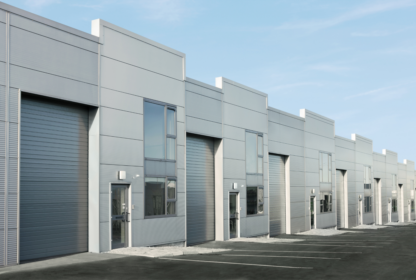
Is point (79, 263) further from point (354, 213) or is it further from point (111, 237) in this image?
point (354, 213)

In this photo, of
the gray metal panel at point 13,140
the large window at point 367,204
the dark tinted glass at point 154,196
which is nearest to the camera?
the gray metal panel at point 13,140

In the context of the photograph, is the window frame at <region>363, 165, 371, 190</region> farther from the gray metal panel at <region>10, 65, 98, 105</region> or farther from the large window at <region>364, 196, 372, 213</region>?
the gray metal panel at <region>10, 65, 98, 105</region>

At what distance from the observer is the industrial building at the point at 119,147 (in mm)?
13461

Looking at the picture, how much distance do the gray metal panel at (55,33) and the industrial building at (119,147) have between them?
40mm

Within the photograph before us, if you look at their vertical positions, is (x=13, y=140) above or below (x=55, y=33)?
below

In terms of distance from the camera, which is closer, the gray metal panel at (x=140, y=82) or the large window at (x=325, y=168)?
the gray metal panel at (x=140, y=82)

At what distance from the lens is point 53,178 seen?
14.6m

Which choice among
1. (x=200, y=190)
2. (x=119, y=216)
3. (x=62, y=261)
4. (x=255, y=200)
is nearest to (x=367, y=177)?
(x=255, y=200)

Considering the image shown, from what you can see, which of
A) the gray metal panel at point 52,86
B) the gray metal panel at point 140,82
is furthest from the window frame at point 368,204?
the gray metal panel at point 52,86

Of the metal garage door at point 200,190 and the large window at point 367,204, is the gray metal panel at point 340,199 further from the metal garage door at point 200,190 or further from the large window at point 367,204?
the metal garage door at point 200,190

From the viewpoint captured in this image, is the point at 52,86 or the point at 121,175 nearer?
the point at 52,86

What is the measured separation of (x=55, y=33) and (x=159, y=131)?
573cm

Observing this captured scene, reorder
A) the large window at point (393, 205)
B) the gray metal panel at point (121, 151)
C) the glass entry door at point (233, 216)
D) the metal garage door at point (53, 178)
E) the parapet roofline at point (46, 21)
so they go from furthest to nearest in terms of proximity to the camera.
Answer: the large window at point (393, 205)
the glass entry door at point (233, 216)
the gray metal panel at point (121, 151)
the metal garage door at point (53, 178)
the parapet roofline at point (46, 21)

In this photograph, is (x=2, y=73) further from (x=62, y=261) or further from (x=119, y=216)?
(x=119, y=216)
